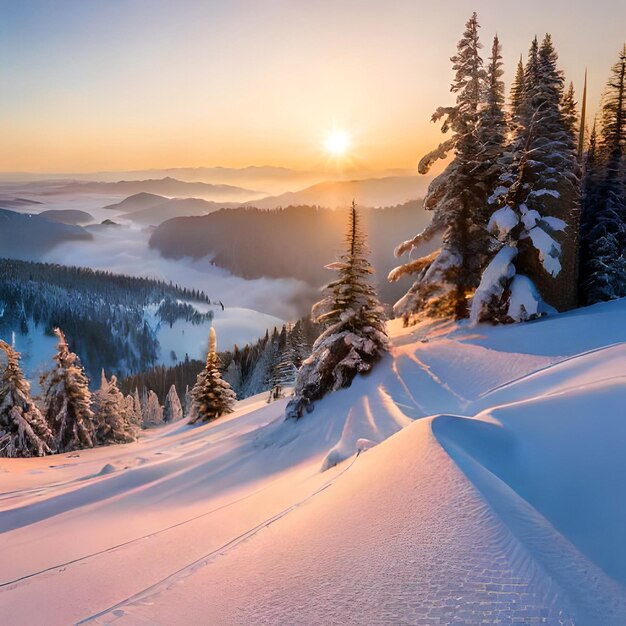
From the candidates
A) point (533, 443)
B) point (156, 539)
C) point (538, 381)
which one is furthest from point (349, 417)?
point (533, 443)

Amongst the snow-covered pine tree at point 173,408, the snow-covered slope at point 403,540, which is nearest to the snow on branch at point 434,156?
the snow-covered slope at point 403,540

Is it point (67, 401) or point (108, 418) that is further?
point (108, 418)

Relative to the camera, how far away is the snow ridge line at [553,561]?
90.0 inches

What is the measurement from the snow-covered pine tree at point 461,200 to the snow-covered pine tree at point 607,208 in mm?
5457

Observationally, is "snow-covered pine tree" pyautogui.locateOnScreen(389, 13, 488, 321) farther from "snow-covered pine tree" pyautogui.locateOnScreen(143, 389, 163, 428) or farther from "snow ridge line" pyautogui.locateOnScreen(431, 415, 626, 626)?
"snow-covered pine tree" pyautogui.locateOnScreen(143, 389, 163, 428)

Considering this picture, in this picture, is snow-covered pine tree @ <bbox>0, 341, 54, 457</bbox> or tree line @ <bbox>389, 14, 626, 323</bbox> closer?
tree line @ <bbox>389, 14, 626, 323</bbox>

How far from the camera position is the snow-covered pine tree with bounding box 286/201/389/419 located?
14617mm

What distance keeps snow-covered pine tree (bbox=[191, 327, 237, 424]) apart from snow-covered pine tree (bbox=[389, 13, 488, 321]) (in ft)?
62.5

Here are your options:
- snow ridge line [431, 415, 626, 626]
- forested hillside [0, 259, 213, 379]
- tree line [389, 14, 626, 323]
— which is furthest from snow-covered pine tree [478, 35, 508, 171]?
forested hillside [0, 259, 213, 379]

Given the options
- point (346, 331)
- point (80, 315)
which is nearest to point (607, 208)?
point (346, 331)

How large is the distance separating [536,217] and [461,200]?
9.76 feet

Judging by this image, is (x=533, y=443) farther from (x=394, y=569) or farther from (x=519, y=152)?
(x=519, y=152)

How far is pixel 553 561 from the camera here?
269 centimetres

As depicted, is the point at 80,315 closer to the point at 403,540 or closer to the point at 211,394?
the point at 211,394
